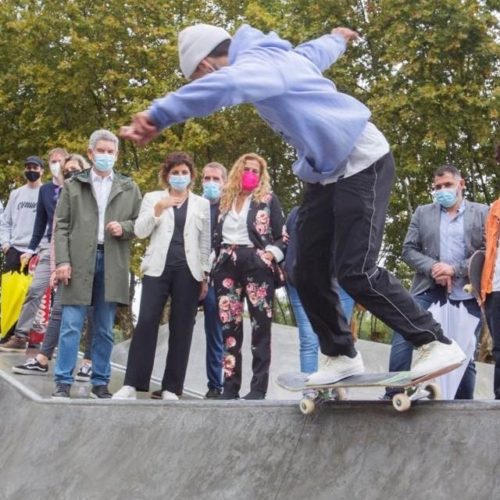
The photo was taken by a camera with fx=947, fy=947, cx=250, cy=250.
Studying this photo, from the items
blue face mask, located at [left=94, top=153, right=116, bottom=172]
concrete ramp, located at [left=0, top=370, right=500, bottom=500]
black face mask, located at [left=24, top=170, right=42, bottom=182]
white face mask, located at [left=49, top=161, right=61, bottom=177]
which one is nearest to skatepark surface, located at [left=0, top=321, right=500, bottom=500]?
concrete ramp, located at [left=0, top=370, right=500, bottom=500]

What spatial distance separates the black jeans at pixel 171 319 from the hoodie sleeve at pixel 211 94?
322cm

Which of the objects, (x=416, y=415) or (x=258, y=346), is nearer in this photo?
(x=416, y=415)

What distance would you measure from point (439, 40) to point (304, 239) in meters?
16.3

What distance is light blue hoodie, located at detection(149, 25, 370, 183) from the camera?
4.28m

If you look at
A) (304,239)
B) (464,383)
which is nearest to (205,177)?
(464,383)

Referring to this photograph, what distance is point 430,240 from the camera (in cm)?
735

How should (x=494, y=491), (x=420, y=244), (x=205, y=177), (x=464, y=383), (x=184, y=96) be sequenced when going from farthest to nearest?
1. (x=205, y=177)
2. (x=420, y=244)
3. (x=464, y=383)
4. (x=184, y=96)
5. (x=494, y=491)

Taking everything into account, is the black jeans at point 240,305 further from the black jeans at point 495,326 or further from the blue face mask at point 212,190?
the black jeans at point 495,326

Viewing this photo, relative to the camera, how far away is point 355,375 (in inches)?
196

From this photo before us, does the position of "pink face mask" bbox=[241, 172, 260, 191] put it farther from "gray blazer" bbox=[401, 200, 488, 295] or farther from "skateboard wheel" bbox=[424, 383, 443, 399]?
"skateboard wheel" bbox=[424, 383, 443, 399]

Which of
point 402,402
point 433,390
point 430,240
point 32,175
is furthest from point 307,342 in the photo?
point 32,175

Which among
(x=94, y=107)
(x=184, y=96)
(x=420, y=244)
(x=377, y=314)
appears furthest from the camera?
(x=94, y=107)

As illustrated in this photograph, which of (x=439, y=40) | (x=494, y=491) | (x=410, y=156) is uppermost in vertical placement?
(x=439, y=40)

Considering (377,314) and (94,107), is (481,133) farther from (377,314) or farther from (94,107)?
(377,314)
